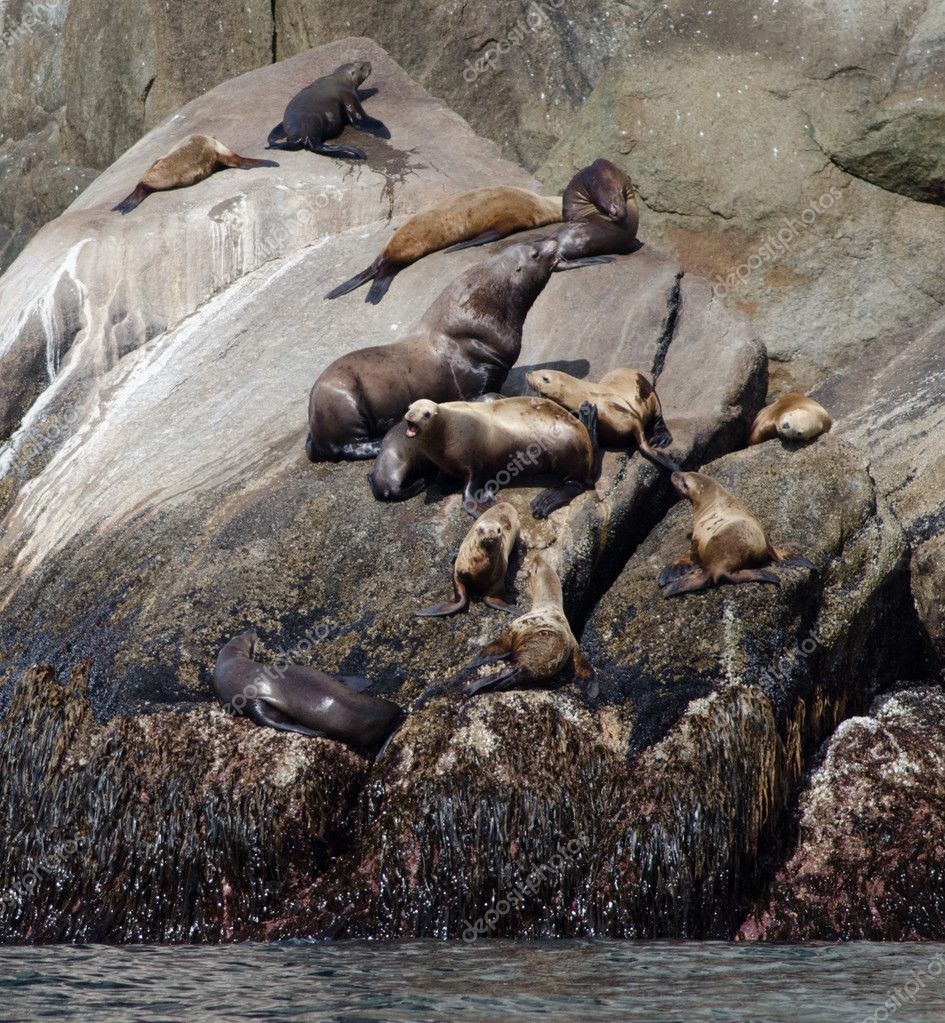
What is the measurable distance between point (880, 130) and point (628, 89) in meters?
2.20

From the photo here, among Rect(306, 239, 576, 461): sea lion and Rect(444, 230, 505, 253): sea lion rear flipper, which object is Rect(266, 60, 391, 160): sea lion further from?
Rect(306, 239, 576, 461): sea lion

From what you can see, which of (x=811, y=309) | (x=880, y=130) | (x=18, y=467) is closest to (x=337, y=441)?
(x=18, y=467)

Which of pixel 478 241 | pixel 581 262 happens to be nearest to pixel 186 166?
pixel 478 241

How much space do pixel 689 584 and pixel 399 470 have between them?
1728mm

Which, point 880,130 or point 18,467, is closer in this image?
point 18,467

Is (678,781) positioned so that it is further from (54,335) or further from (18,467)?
(54,335)

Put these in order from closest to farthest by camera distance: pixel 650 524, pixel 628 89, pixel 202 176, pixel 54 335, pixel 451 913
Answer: pixel 451 913, pixel 650 524, pixel 54 335, pixel 202 176, pixel 628 89

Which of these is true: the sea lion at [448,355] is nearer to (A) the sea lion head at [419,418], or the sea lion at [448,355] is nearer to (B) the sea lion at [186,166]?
(A) the sea lion head at [419,418]

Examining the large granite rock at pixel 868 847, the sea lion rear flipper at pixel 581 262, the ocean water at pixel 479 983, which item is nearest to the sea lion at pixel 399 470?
the sea lion rear flipper at pixel 581 262

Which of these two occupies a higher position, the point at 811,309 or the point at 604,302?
the point at 604,302

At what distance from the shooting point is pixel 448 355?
27.9 feet

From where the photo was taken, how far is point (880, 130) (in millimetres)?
11477

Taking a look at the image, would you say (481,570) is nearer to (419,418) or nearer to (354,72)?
(419,418)

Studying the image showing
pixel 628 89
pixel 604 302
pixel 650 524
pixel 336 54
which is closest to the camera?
pixel 650 524
